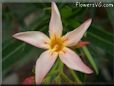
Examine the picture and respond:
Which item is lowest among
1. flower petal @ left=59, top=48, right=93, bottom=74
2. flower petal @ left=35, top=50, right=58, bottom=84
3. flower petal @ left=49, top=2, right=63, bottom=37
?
flower petal @ left=35, top=50, right=58, bottom=84

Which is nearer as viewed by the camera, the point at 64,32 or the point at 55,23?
the point at 55,23

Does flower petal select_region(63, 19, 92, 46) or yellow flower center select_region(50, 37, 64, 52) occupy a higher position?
flower petal select_region(63, 19, 92, 46)

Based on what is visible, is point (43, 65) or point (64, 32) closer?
point (43, 65)

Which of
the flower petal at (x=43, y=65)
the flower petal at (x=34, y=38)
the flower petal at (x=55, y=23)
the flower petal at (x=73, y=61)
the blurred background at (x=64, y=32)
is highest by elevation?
the flower petal at (x=55, y=23)

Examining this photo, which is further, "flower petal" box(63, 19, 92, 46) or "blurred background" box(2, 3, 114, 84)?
"blurred background" box(2, 3, 114, 84)
